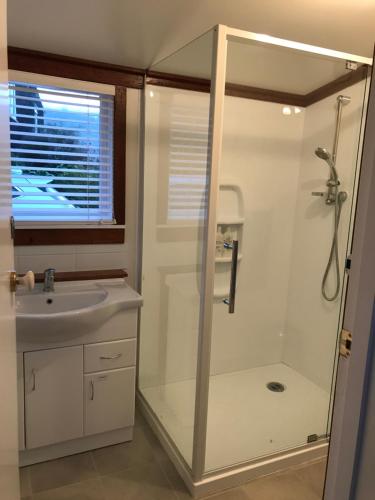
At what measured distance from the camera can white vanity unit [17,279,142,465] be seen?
1860 mm

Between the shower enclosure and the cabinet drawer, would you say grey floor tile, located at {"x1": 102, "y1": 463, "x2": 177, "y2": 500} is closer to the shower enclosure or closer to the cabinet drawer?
the shower enclosure

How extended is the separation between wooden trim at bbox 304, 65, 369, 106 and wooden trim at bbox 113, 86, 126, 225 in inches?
48.0

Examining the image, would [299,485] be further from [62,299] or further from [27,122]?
[27,122]

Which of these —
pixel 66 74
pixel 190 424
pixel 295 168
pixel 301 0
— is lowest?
pixel 190 424

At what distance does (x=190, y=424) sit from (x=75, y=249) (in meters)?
1.17

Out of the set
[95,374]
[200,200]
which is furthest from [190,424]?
[200,200]

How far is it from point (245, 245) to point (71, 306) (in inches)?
48.7

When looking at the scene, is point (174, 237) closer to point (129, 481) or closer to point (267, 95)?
point (267, 95)

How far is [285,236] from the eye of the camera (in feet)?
9.29

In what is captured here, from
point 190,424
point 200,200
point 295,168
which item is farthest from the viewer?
point 295,168

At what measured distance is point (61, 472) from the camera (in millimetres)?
1962

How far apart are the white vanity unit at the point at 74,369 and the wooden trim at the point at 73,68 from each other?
1.17 m

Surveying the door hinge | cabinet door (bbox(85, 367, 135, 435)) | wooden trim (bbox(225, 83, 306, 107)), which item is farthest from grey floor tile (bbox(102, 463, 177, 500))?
wooden trim (bbox(225, 83, 306, 107))

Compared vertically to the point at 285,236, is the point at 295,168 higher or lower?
higher
